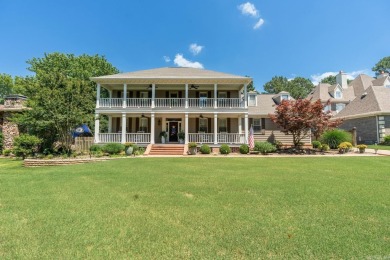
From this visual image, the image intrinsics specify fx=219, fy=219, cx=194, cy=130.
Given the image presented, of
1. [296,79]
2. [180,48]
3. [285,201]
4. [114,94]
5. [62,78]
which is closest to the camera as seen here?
[285,201]

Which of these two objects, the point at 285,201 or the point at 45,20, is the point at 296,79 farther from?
the point at 285,201

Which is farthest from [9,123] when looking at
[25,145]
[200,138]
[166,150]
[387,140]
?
[387,140]

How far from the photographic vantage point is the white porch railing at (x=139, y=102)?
63.1ft

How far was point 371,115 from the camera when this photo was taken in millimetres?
21109

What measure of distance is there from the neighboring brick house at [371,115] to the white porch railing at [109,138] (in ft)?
66.1

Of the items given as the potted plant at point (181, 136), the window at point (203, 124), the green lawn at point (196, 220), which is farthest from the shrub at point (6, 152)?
the window at point (203, 124)

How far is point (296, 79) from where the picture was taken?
187 ft

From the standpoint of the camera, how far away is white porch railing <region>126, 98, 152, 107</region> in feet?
63.1

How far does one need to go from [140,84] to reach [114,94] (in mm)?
3135

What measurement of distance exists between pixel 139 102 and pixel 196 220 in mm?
16735

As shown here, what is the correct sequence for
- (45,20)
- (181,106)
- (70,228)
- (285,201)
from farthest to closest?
(181,106), (45,20), (285,201), (70,228)

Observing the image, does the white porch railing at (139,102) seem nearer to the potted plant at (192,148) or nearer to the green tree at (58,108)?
the green tree at (58,108)

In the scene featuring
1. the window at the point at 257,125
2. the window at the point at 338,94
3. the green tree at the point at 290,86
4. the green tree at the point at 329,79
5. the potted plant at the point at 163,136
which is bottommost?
the potted plant at the point at 163,136

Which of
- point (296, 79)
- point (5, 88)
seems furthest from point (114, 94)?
point (296, 79)
